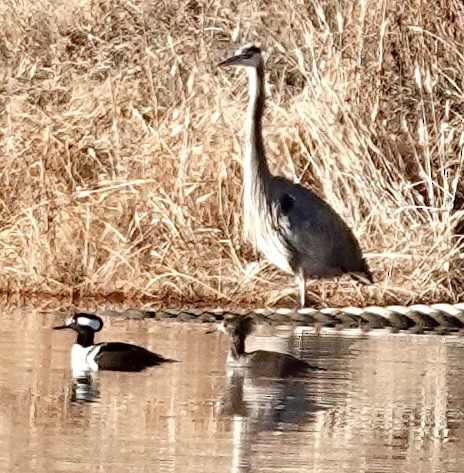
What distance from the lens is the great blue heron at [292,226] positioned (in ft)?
44.2

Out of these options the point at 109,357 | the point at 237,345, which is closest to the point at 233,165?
the point at 237,345

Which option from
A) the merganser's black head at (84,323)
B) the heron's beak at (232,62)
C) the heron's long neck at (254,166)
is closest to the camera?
the merganser's black head at (84,323)

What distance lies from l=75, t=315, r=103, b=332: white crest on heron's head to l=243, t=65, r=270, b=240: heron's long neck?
260cm

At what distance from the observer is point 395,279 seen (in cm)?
1402

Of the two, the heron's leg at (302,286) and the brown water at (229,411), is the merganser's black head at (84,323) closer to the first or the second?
the brown water at (229,411)

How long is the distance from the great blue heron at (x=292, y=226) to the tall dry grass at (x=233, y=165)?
0.49 meters

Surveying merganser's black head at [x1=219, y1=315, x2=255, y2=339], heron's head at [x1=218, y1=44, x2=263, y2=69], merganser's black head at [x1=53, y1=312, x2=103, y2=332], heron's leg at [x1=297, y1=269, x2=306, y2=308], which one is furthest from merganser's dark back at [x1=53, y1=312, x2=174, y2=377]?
heron's head at [x1=218, y1=44, x2=263, y2=69]

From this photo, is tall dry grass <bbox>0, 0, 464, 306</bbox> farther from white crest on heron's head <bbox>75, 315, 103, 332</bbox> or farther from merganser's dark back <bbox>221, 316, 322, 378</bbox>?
merganser's dark back <bbox>221, 316, 322, 378</bbox>

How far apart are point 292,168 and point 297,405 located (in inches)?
224

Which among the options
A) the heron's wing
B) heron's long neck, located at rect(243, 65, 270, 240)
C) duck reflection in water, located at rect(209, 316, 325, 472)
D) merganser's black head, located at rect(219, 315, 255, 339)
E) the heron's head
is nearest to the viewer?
duck reflection in water, located at rect(209, 316, 325, 472)

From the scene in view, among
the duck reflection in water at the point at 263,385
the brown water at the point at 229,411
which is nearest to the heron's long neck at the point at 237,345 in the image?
the duck reflection in water at the point at 263,385

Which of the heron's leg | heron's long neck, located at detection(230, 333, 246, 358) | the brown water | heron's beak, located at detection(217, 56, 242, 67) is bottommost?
the brown water

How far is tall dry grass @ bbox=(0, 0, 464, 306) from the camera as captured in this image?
14.2 m

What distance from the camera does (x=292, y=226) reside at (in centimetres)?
1366
